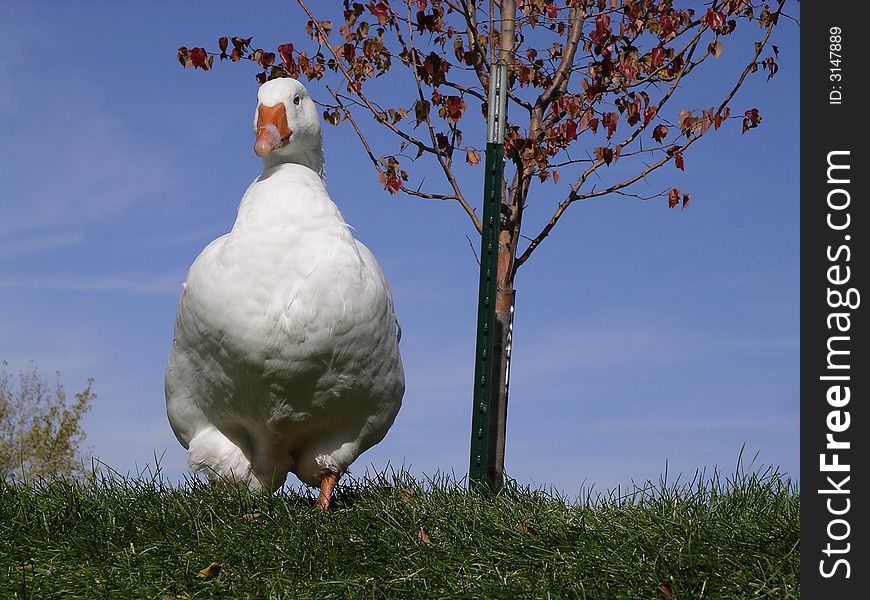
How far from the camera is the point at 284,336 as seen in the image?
512cm

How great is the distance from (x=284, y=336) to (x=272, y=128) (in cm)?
125

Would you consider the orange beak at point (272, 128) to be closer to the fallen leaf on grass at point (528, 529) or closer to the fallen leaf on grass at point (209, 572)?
the fallen leaf on grass at point (209, 572)

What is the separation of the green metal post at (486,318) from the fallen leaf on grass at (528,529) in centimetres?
139

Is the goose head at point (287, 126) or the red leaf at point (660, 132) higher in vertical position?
the red leaf at point (660, 132)

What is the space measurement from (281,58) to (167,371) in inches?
116

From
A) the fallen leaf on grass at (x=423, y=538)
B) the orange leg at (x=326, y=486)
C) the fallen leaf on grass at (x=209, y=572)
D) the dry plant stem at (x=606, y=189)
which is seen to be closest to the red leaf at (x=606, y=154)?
the dry plant stem at (x=606, y=189)

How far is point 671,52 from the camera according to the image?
7312 millimetres

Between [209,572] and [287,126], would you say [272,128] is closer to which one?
[287,126]

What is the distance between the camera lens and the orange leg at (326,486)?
5.67m

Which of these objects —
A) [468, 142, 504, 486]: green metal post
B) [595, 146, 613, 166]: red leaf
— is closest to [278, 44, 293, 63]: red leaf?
[468, 142, 504, 486]: green metal post

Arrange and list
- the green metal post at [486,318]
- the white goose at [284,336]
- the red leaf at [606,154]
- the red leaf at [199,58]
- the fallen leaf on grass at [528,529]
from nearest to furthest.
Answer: the fallen leaf on grass at [528,529]
the white goose at [284,336]
the green metal post at [486,318]
the red leaf at [606,154]
the red leaf at [199,58]

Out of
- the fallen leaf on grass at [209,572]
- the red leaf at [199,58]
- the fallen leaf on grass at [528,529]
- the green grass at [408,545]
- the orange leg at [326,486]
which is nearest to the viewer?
the green grass at [408,545]

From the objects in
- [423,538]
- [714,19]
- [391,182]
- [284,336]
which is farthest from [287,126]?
[714,19]
